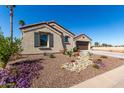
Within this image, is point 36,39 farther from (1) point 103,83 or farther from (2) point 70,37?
(1) point 103,83

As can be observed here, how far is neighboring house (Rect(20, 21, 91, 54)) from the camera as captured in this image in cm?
1531

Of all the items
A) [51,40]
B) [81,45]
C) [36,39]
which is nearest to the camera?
[36,39]

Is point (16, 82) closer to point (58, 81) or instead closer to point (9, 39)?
point (58, 81)

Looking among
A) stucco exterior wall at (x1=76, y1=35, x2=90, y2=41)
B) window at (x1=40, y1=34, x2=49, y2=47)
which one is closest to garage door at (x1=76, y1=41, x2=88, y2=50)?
stucco exterior wall at (x1=76, y1=35, x2=90, y2=41)

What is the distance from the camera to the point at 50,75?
25.3 ft

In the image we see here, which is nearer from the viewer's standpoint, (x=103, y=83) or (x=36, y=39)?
(x=103, y=83)

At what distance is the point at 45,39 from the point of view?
56.4 feet

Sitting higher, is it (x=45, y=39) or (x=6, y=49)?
(x=45, y=39)

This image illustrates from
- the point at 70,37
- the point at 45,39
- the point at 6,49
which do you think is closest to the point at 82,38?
the point at 70,37

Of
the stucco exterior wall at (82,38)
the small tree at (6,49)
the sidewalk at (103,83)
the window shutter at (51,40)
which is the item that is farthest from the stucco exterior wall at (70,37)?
the sidewalk at (103,83)

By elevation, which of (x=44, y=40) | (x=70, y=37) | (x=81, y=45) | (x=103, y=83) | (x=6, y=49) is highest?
(x=70, y=37)

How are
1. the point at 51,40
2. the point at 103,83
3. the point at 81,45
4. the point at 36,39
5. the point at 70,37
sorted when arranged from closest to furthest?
the point at 103,83 < the point at 36,39 < the point at 51,40 < the point at 70,37 < the point at 81,45

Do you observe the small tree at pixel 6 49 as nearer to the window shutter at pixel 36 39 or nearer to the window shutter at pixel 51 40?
the window shutter at pixel 36 39
